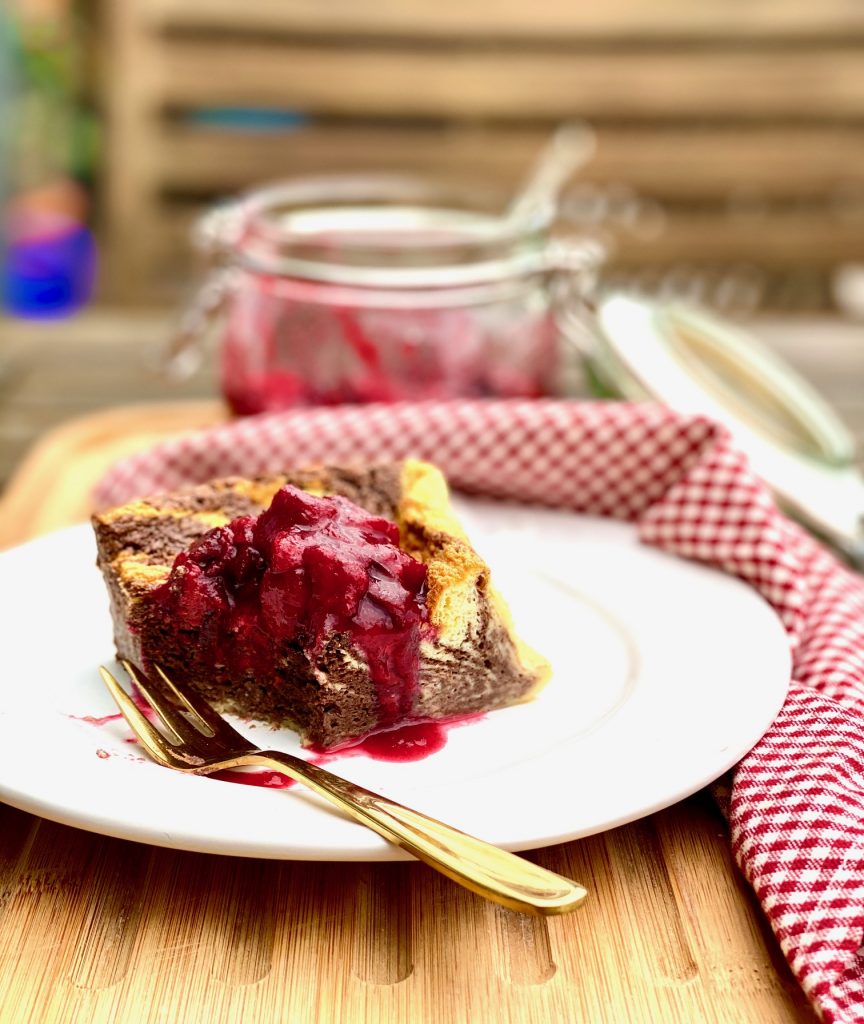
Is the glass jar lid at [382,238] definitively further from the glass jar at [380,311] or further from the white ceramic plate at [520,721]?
the white ceramic plate at [520,721]

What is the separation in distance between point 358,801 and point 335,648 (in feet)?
0.84

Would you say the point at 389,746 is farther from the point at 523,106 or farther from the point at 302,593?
the point at 523,106

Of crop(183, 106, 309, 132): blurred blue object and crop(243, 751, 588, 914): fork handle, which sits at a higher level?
crop(243, 751, 588, 914): fork handle

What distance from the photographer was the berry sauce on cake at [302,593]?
143 centimetres

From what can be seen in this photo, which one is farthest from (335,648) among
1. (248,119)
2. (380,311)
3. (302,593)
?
(248,119)

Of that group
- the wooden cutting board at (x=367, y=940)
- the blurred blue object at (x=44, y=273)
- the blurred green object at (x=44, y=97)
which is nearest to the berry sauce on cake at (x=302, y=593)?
the wooden cutting board at (x=367, y=940)

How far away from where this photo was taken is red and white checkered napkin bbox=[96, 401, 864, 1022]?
1227 millimetres

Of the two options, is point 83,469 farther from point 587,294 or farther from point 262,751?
point 262,751

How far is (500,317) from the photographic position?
2498 mm

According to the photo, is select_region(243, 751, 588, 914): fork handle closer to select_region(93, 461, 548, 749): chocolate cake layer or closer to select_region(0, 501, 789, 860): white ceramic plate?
select_region(0, 501, 789, 860): white ceramic plate

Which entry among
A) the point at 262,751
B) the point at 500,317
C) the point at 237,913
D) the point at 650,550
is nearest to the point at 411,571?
the point at 262,751

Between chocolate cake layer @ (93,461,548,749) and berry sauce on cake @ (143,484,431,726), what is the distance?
14 mm

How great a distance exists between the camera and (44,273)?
6160mm

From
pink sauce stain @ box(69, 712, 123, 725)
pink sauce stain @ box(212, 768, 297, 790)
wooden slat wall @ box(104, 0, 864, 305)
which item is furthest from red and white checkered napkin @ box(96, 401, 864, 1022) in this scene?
wooden slat wall @ box(104, 0, 864, 305)
